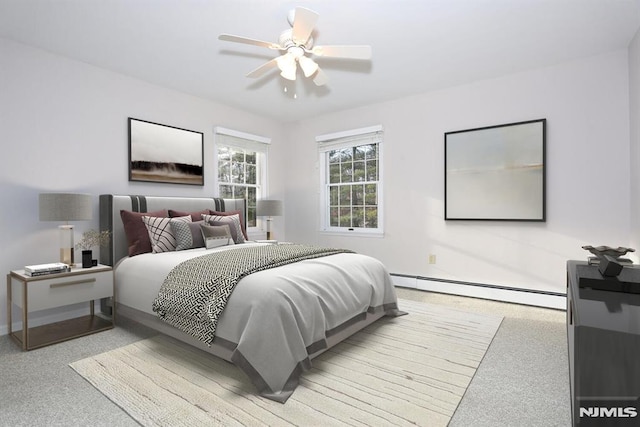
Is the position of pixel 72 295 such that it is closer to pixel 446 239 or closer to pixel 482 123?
pixel 446 239

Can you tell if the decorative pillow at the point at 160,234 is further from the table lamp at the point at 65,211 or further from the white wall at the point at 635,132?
the white wall at the point at 635,132

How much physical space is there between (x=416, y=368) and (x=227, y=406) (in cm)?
122

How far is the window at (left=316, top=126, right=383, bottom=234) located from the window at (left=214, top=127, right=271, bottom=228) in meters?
0.98

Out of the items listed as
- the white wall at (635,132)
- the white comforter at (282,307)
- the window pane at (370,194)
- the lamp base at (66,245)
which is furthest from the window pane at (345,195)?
the lamp base at (66,245)

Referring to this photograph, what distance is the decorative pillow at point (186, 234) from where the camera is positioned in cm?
332

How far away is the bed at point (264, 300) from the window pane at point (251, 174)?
1.94 meters

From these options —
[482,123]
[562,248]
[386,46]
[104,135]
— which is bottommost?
[562,248]

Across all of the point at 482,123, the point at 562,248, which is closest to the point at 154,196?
the point at 482,123

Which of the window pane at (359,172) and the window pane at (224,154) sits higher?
the window pane at (224,154)

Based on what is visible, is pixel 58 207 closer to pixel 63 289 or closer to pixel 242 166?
pixel 63 289

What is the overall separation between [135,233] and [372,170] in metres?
3.16

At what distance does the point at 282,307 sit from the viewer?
1968 millimetres

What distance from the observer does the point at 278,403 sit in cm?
180

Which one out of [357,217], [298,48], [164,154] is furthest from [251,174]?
[298,48]
